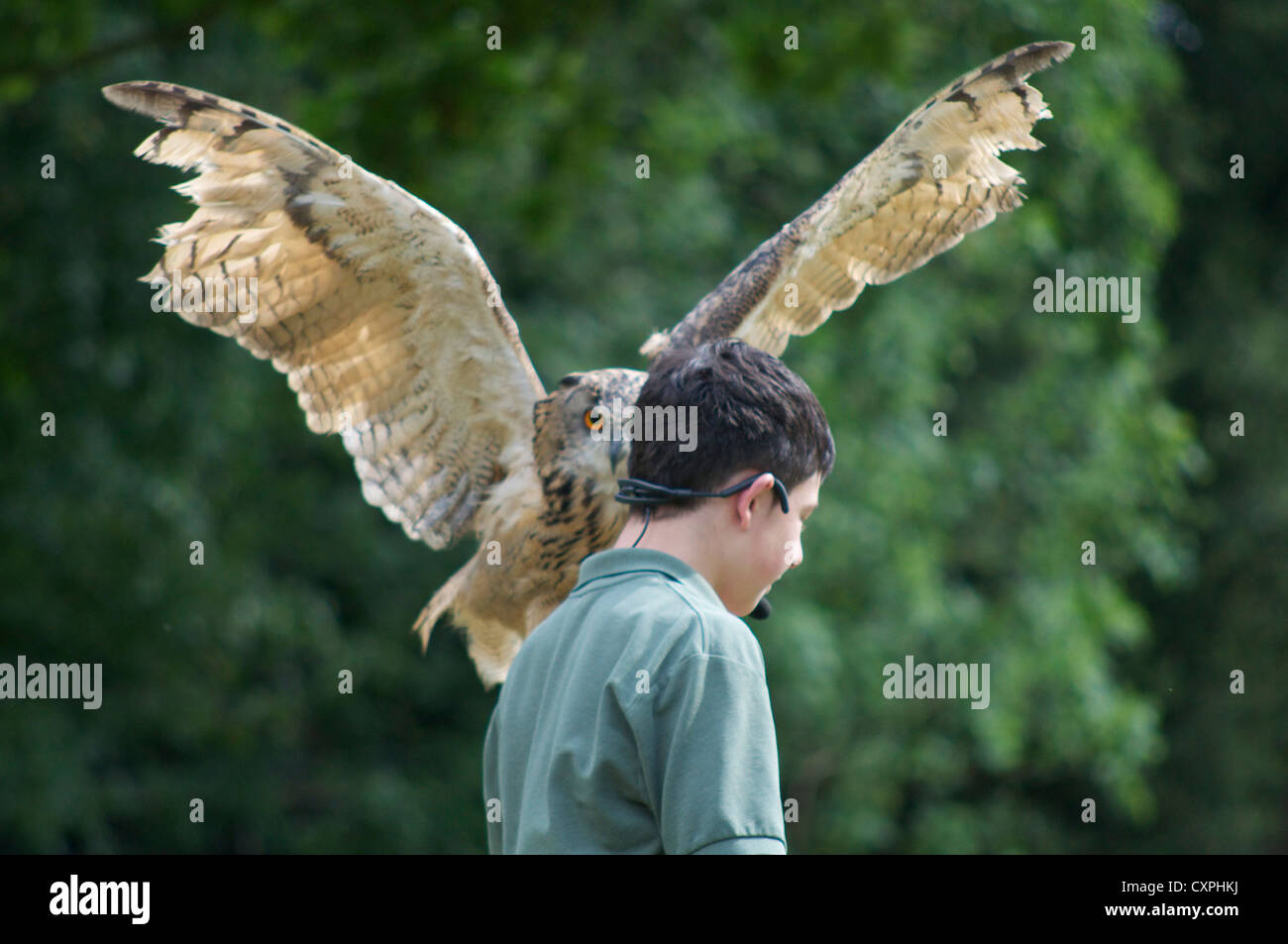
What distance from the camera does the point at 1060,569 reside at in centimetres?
1120

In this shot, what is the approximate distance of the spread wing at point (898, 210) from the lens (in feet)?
13.1

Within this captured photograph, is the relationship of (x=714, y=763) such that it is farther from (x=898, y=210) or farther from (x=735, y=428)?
(x=898, y=210)

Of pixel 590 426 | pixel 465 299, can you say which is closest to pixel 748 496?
pixel 590 426

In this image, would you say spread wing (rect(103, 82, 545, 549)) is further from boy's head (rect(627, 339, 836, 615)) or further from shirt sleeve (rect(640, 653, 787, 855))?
shirt sleeve (rect(640, 653, 787, 855))

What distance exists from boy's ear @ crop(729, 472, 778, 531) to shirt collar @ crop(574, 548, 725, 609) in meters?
0.11

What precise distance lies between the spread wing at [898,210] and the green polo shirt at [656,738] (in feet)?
8.03

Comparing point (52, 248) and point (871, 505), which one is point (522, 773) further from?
point (871, 505)

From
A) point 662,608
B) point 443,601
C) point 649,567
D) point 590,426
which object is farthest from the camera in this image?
point 443,601

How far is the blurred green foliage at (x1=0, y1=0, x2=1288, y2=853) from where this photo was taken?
7.73 metres

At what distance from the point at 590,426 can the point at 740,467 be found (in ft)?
7.19

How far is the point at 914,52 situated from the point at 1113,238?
2581mm

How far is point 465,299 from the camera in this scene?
14.4 feet

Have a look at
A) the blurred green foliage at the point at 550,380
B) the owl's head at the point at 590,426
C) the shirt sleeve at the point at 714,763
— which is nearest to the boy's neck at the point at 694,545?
the shirt sleeve at the point at 714,763
